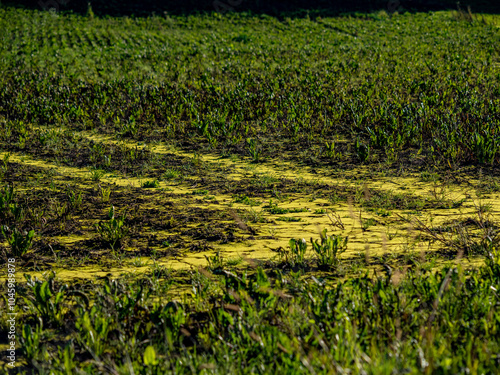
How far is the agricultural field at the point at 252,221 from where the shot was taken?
2.91m

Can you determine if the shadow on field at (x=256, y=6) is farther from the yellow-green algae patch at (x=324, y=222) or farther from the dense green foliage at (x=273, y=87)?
the yellow-green algae patch at (x=324, y=222)

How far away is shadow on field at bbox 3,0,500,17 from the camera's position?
30.0 metres

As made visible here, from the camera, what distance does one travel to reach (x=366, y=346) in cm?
282

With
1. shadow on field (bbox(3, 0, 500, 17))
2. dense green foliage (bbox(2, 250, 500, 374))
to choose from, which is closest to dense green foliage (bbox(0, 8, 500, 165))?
dense green foliage (bbox(2, 250, 500, 374))

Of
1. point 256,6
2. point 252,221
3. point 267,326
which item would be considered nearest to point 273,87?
point 252,221

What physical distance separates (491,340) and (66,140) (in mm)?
7372

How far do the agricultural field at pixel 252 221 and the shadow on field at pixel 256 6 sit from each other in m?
16.9

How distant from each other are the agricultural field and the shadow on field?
55.4ft

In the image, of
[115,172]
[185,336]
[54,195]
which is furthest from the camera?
[115,172]

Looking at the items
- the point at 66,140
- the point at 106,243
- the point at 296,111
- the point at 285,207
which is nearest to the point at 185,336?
the point at 106,243

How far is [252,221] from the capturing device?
5082 millimetres

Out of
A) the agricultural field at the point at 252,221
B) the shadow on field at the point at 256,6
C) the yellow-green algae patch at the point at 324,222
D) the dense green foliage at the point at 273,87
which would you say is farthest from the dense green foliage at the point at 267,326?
the shadow on field at the point at 256,6

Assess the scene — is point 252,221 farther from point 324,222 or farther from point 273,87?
point 273,87

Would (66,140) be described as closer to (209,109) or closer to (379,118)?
(209,109)
